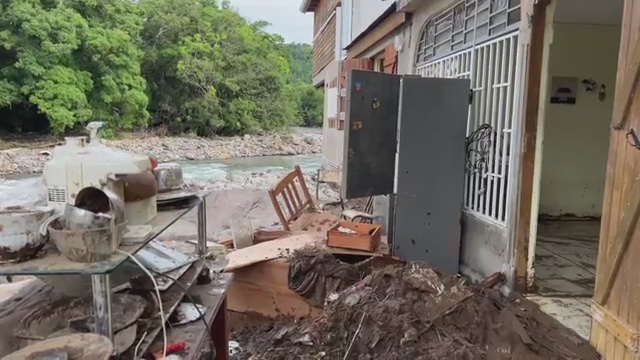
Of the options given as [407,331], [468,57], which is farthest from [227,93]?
[407,331]

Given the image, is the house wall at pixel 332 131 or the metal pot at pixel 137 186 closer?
the metal pot at pixel 137 186

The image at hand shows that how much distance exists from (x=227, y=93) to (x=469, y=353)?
2546 centimetres

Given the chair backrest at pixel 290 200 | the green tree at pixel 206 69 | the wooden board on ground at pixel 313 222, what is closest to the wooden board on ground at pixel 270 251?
the wooden board on ground at pixel 313 222

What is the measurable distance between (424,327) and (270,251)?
1.80m

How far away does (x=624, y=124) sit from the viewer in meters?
2.33

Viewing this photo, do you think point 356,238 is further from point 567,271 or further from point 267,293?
point 567,271

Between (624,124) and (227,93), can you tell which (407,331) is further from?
(227,93)

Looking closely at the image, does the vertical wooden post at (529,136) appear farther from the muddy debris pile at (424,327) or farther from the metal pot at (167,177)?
the metal pot at (167,177)

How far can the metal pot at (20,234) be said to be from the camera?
4.51ft

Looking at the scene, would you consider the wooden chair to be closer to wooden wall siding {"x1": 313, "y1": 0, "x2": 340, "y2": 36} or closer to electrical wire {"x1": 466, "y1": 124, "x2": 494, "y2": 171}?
electrical wire {"x1": 466, "y1": 124, "x2": 494, "y2": 171}

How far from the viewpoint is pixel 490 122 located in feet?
13.4

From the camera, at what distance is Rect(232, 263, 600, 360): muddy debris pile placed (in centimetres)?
274

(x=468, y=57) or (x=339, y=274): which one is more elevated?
(x=468, y=57)

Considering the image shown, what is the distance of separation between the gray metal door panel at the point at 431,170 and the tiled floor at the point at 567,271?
0.81 m
